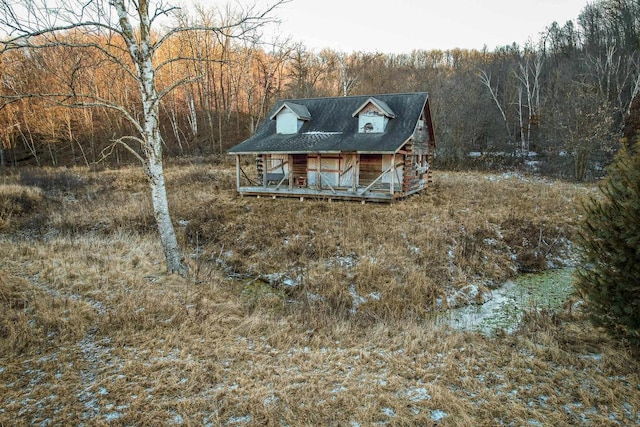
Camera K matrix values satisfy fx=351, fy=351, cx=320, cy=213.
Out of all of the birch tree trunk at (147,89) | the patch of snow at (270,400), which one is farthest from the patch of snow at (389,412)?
the birch tree trunk at (147,89)

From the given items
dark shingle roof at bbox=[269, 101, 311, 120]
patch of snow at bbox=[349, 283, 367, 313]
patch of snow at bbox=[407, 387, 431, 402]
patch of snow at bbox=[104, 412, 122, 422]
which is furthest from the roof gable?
patch of snow at bbox=[104, 412, 122, 422]

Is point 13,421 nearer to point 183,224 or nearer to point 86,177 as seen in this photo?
point 183,224

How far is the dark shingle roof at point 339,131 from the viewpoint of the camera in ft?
55.4

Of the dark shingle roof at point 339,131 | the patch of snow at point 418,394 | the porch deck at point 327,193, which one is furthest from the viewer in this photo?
the dark shingle roof at point 339,131

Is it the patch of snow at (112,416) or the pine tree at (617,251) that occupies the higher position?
the pine tree at (617,251)

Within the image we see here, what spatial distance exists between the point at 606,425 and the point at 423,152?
1809 centimetres

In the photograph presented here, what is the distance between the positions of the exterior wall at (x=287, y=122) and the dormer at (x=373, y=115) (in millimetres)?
3547

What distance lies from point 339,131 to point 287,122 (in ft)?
10.7

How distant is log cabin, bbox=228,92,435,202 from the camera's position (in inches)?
675

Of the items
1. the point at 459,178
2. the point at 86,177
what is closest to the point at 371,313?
the point at 459,178

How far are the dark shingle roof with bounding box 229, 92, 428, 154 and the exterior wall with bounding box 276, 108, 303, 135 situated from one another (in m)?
0.32

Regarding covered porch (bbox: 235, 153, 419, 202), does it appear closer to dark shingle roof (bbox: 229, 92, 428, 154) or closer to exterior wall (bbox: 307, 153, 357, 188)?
exterior wall (bbox: 307, 153, 357, 188)

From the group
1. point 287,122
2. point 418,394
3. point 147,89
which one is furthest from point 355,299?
point 287,122

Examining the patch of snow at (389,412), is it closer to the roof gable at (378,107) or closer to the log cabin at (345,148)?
the log cabin at (345,148)
